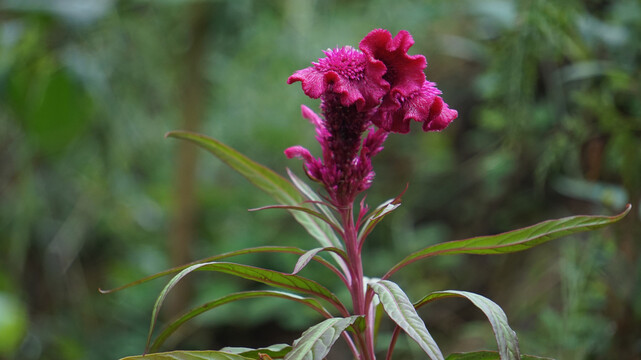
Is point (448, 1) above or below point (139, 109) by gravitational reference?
above

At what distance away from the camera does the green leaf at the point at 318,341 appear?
0.51 m

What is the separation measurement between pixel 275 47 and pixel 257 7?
419 mm

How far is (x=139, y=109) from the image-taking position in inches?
101

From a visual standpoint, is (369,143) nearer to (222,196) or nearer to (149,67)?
(149,67)

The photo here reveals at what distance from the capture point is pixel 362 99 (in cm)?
55

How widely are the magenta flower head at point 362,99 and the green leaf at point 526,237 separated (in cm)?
13

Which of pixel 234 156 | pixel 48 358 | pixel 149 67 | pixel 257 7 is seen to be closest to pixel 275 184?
pixel 234 156

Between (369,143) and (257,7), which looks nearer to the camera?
(369,143)

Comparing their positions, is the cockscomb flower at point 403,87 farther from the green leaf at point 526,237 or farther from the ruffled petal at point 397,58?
the green leaf at point 526,237

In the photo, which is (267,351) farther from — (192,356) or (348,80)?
(348,80)

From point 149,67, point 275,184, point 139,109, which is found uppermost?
point 149,67

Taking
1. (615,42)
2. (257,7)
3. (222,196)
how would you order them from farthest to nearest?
1. (222,196)
2. (257,7)
3. (615,42)

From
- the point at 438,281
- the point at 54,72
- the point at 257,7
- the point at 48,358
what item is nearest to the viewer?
the point at 54,72

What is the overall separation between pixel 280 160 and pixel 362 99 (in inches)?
97.4
